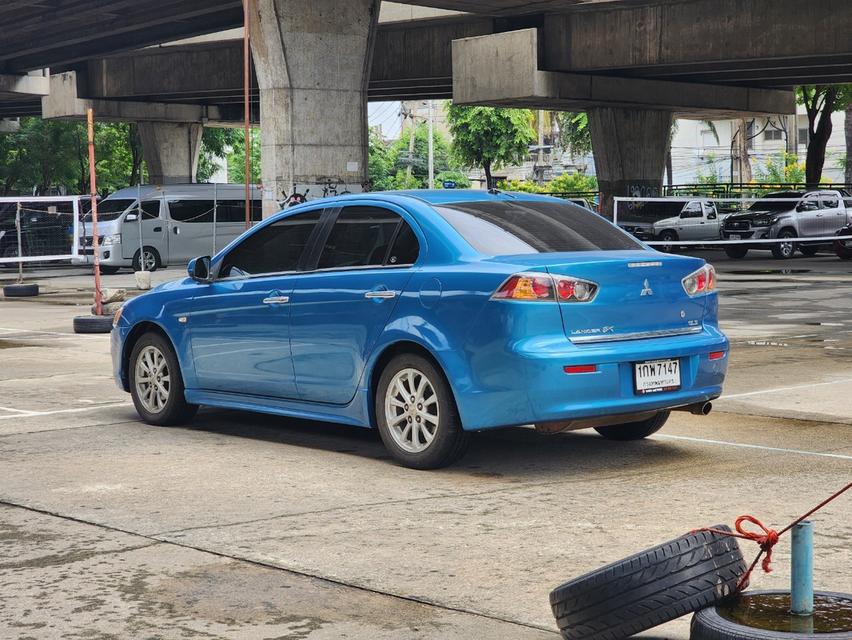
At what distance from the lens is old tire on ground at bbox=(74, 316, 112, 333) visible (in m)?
16.6

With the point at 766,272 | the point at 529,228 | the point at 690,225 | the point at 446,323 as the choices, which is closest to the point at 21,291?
the point at 766,272

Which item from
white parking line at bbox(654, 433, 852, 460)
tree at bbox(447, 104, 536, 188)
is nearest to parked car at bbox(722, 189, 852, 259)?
white parking line at bbox(654, 433, 852, 460)

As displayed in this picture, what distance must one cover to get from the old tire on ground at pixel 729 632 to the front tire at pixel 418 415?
3417 mm

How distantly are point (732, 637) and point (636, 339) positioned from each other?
3.72 meters

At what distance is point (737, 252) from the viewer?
126 feet

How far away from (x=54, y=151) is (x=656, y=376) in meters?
63.3

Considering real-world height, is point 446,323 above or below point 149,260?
above

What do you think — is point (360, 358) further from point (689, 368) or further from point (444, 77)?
point (444, 77)

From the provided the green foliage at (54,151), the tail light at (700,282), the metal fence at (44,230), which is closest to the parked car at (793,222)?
the metal fence at (44,230)

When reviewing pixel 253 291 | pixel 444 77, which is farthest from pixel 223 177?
pixel 253 291

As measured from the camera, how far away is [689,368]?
760 centimetres

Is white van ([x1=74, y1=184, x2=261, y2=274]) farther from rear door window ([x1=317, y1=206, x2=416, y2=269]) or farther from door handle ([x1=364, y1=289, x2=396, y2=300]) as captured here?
door handle ([x1=364, y1=289, x2=396, y2=300])

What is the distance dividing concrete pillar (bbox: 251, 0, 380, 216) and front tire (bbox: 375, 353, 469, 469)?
67.6ft

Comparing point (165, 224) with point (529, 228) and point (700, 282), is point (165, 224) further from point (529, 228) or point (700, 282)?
point (700, 282)
